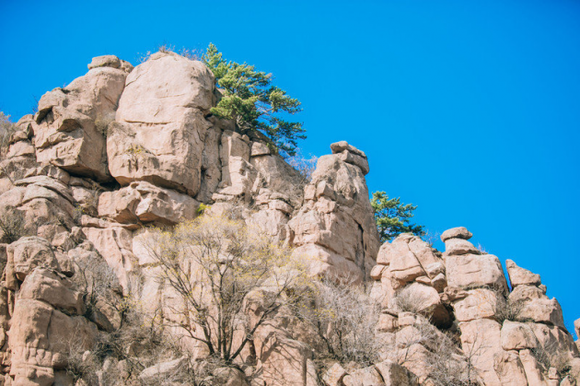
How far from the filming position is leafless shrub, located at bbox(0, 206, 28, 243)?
29828 millimetres

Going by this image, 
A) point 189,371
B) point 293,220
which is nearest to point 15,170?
point 293,220

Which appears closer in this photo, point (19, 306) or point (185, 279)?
point (19, 306)

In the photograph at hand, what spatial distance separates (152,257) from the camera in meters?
31.8

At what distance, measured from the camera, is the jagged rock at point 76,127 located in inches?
1449

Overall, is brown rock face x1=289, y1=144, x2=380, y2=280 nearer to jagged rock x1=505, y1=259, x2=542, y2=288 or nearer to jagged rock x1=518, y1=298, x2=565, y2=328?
jagged rock x1=505, y1=259, x2=542, y2=288

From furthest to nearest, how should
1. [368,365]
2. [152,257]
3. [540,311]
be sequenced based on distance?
[152,257] < [540,311] < [368,365]

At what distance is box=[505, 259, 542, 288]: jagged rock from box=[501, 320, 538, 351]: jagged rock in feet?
11.2

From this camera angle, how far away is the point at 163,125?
37969 mm

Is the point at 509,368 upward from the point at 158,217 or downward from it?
downward

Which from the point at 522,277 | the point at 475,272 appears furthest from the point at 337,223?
the point at 522,277

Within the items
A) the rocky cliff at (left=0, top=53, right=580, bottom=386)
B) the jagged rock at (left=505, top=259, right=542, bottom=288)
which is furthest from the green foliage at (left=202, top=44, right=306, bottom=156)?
the jagged rock at (left=505, top=259, right=542, bottom=288)

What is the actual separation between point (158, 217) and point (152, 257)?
144 inches

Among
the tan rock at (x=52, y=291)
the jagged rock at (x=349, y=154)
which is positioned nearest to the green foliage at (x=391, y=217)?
the jagged rock at (x=349, y=154)

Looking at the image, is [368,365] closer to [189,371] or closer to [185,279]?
[189,371]
